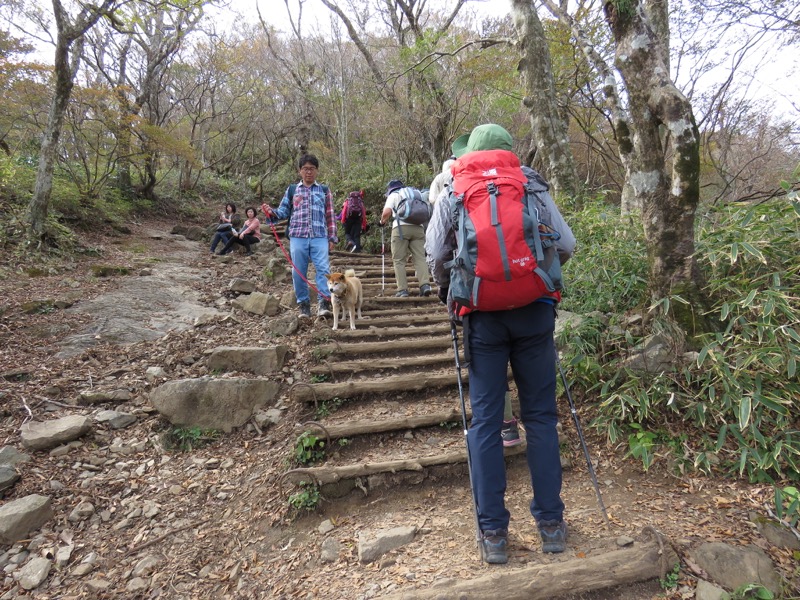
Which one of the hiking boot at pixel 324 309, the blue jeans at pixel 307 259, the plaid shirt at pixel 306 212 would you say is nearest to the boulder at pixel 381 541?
the hiking boot at pixel 324 309

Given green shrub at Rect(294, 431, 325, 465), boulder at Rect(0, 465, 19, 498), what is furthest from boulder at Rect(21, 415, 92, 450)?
green shrub at Rect(294, 431, 325, 465)

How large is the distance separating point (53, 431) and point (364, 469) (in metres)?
2.59

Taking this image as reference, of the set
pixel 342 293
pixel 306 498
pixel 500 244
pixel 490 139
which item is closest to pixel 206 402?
pixel 306 498

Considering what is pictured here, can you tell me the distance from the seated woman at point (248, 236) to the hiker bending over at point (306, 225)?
5.37 m

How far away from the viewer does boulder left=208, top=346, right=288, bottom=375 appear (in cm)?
432

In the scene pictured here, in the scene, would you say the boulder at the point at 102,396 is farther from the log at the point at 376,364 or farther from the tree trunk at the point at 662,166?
the tree trunk at the point at 662,166

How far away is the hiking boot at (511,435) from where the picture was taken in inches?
124

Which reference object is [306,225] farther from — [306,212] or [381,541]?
[381,541]

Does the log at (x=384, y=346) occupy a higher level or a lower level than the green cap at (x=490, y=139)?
lower

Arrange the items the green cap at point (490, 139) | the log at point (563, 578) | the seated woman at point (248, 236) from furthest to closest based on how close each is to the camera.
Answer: the seated woman at point (248, 236) < the green cap at point (490, 139) < the log at point (563, 578)

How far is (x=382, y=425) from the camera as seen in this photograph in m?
3.46

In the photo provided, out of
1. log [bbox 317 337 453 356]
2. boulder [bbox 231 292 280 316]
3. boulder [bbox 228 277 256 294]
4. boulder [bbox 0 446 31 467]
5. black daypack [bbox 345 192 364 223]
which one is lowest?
boulder [bbox 0 446 31 467]

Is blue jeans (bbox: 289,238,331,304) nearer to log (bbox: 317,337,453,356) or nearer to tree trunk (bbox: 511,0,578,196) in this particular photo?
log (bbox: 317,337,453,356)

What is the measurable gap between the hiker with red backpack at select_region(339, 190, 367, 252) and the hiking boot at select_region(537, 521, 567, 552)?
8.65m
